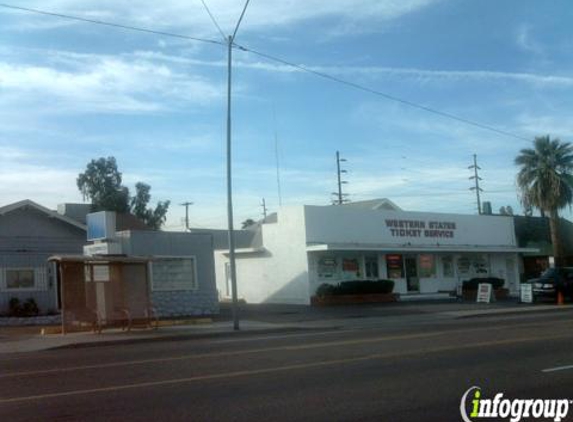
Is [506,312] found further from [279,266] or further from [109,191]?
[109,191]

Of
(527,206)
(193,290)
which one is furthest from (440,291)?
(193,290)

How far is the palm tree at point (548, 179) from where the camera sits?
148 feet

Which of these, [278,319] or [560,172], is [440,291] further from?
[278,319]

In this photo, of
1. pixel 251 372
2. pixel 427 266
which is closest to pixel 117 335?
pixel 251 372

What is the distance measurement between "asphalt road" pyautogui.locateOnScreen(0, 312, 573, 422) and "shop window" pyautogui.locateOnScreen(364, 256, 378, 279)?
21767 mm

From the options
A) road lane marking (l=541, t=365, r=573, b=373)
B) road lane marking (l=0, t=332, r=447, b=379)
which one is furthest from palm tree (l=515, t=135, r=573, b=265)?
road lane marking (l=541, t=365, r=573, b=373)

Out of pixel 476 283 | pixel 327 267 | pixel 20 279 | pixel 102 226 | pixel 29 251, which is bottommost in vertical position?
pixel 476 283

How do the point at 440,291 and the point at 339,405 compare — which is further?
the point at 440,291

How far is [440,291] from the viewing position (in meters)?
42.4

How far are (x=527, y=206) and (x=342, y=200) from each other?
28.8 m

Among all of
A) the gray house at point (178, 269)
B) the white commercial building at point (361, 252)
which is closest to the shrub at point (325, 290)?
the white commercial building at point (361, 252)

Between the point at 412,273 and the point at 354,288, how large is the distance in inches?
246

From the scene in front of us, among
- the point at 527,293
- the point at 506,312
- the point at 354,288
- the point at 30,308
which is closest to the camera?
the point at 30,308

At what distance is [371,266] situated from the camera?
39812 millimetres
